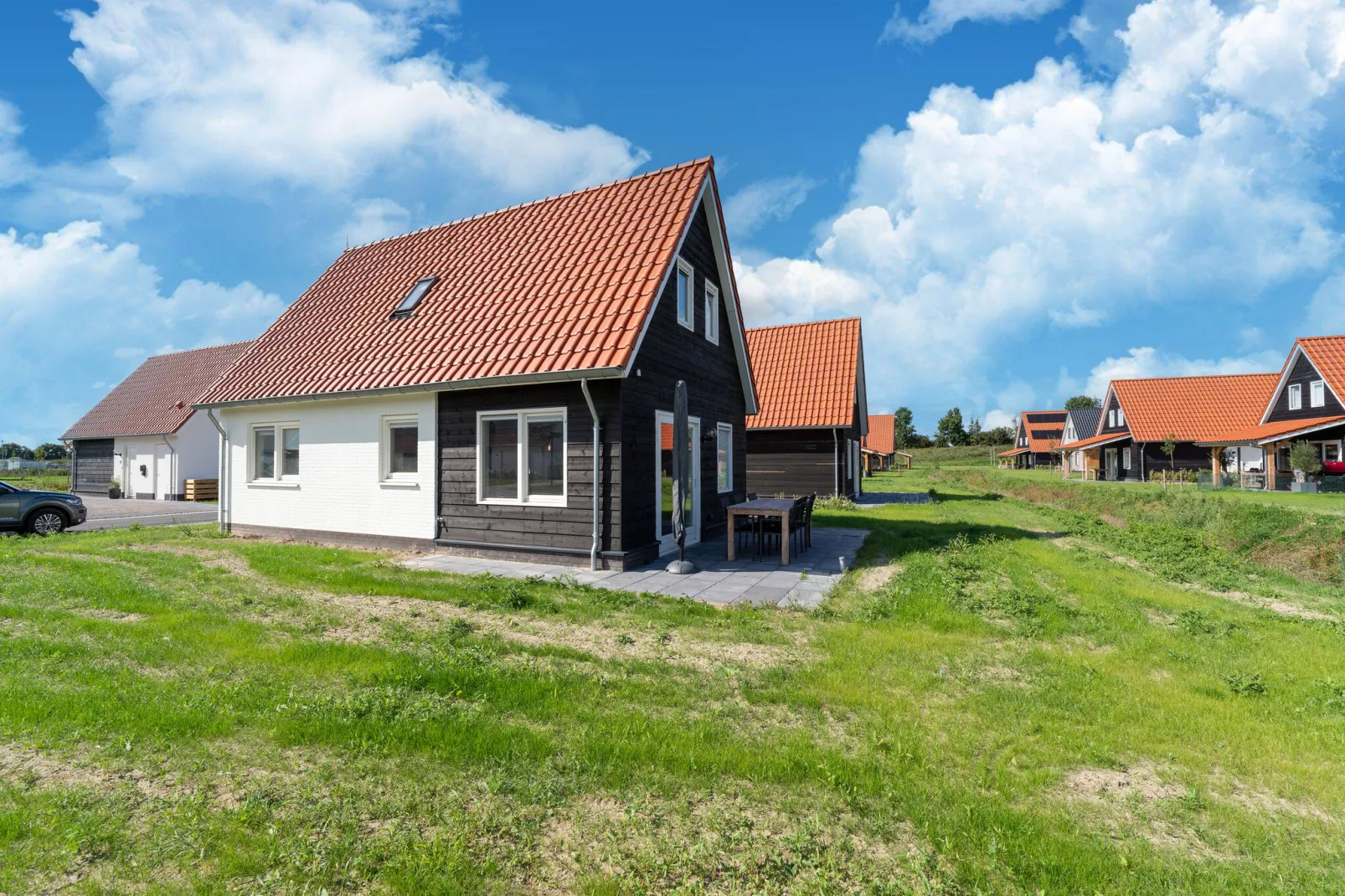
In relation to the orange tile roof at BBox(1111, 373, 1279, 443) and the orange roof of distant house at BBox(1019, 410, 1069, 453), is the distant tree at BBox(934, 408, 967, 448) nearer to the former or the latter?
the orange roof of distant house at BBox(1019, 410, 1069, 453)

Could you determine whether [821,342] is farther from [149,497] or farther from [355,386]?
[149,497]

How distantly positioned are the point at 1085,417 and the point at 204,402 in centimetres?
6323

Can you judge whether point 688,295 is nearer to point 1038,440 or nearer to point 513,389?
point 513,389

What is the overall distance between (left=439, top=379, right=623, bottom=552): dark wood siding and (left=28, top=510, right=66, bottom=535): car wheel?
12.0 meters

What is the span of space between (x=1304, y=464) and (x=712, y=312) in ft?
86.5

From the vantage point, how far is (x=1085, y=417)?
5556 centimetres

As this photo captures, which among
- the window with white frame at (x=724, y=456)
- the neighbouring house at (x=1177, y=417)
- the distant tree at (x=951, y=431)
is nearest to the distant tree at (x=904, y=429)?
the distant tree at (x=951, y=431)

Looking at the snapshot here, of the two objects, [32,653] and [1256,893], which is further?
[32,653]

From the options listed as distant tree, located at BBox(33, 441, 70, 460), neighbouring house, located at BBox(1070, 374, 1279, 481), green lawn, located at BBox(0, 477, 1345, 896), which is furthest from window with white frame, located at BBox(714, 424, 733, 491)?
distant tree, located at BBox(33, 441, 70, 460)

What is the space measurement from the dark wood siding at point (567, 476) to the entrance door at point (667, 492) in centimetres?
130

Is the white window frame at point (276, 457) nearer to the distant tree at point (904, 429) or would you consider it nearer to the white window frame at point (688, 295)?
the white window frame at point (688, 295)

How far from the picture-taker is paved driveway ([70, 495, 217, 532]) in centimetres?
1697

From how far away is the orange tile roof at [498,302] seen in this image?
32.5 feet

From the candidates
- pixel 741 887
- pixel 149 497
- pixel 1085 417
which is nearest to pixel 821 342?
pixel 741 887
